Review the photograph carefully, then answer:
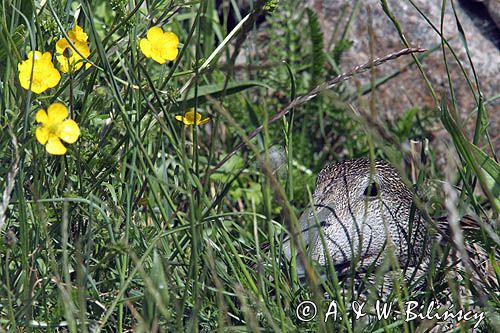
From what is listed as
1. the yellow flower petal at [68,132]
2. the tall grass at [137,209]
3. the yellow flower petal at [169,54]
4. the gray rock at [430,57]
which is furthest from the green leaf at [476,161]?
the gray rock at [430,57]

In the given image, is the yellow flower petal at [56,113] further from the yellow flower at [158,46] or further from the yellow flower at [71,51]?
the yellow flower at [158,46]

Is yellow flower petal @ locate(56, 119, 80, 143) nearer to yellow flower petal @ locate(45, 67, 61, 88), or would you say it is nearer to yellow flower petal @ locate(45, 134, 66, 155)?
yellow flower petal @ locate(45, 134, 66, 155)

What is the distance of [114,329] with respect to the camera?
2225mm

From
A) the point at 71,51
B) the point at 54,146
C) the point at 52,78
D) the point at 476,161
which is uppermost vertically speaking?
the point at 71,51

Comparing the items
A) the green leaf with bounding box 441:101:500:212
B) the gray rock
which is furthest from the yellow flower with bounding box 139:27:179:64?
the gray rock

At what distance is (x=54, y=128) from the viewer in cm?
188

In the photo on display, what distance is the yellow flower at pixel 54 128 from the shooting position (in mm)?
1854

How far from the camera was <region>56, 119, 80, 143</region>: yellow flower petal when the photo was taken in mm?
1897

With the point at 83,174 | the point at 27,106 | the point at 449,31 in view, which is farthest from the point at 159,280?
the point at 449,31

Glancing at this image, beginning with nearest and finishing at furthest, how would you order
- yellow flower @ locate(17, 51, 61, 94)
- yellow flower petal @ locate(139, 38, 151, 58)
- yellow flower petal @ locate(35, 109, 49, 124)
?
yellow flower petal @ locate(35, 109, 49, 124)
yellow flower @ locate(17, 51, 61, 94)
yellow flower petal @ locate(139, 38, 151, 58)

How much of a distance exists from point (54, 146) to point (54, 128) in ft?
0.15

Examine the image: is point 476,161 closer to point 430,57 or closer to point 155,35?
point 155,35

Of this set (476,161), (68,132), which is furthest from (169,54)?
(476,161)

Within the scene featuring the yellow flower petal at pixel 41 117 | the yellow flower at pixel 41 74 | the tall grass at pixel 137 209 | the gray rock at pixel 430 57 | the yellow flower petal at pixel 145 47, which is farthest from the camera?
the gray rock at pixel 430 57
